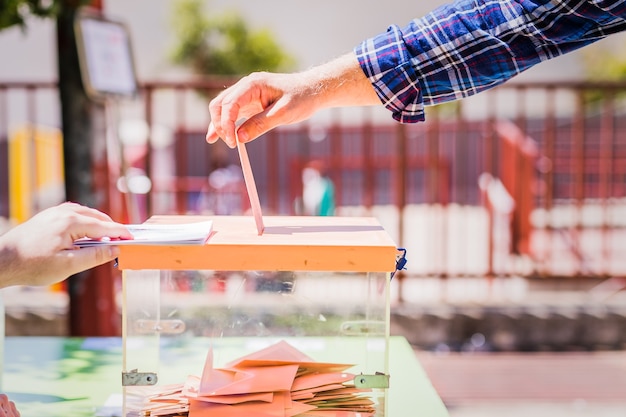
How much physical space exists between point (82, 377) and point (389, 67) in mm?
1074

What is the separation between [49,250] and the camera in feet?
3.91

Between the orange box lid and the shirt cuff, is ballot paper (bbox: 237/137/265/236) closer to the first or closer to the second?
the orange box lid

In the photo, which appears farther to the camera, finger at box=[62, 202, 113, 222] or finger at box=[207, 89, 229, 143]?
finger at box=[207, 89, 229, 143]

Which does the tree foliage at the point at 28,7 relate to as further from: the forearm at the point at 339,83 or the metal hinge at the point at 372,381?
the metal hinge at the point at 372,381

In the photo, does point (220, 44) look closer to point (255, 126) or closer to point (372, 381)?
point (255, 126)

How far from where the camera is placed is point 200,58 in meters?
20.6

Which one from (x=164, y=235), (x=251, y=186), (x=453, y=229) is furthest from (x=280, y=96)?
(x=453, y=229)

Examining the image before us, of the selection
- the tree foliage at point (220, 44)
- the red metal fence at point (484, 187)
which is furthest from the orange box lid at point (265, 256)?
the tree foliage at point (220, 44)

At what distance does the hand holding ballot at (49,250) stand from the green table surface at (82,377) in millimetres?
511

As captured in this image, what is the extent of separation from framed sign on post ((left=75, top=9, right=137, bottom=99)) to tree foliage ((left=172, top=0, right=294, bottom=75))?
1616 cm

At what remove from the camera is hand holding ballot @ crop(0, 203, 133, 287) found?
119 cm

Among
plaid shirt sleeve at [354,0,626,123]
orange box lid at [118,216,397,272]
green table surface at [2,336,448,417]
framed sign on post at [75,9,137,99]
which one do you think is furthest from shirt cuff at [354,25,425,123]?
framed sign on post at [75,9,137,99]

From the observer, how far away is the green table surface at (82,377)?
64.2 inches

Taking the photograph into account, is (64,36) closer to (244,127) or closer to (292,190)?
Answer: (244,127)
